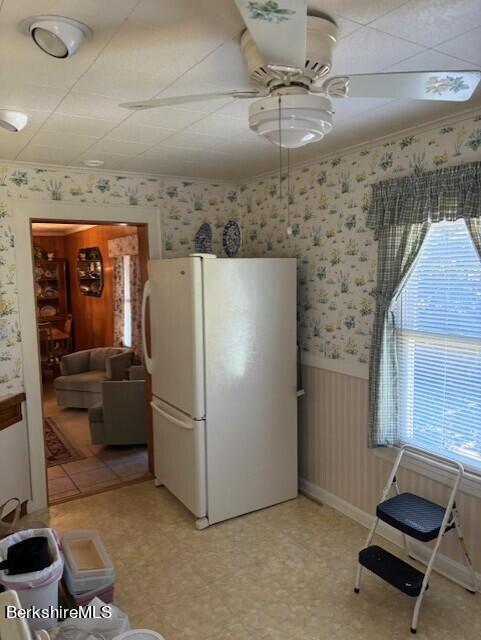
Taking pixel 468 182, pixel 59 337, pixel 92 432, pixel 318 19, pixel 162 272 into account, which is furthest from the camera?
pixel 59 337

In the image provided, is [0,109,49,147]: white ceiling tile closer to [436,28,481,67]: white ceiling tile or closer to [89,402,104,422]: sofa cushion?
[436,28,481,67]: white ceiling tile

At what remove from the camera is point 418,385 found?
9.16 ft

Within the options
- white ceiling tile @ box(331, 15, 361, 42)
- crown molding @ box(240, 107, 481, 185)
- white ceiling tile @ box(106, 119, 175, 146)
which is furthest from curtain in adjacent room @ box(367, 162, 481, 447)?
white ceiling tile @ box(106, 119, 175, 146)

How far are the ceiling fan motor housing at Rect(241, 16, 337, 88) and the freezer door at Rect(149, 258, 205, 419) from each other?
64.3 inches

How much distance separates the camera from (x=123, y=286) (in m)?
6.29

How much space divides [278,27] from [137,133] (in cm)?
174

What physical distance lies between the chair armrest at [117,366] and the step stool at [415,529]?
3684 millimetres

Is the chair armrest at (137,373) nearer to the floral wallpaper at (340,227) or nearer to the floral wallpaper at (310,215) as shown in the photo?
the floral wallpaper at (310,215)

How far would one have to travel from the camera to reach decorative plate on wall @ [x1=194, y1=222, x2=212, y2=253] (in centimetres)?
388

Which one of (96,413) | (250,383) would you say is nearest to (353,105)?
(250,383)

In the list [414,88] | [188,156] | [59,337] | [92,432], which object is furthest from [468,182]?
[59,337]

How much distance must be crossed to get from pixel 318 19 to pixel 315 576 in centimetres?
264

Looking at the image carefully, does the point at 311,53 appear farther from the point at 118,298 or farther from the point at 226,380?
the point at 118,298

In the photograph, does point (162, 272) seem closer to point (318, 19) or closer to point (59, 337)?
point (318, 19)
